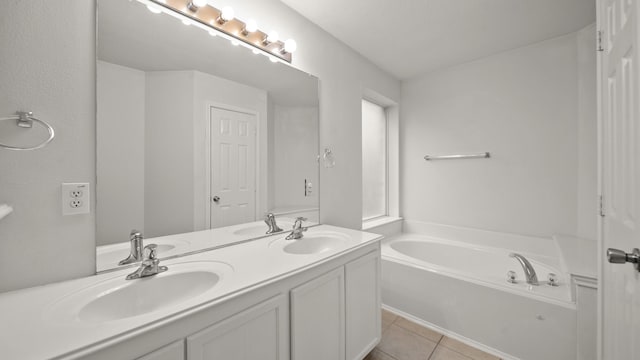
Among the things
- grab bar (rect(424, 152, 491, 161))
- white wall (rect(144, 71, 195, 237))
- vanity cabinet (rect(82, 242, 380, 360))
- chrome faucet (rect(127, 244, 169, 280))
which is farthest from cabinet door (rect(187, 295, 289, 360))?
grab bar (rect(424, 152, 491, 161))

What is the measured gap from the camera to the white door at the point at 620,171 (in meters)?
0.67

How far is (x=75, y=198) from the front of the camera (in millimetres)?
874

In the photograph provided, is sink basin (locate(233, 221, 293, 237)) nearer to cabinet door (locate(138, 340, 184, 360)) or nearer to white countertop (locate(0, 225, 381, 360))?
white countertop (locate(0, 225, 381, 360))

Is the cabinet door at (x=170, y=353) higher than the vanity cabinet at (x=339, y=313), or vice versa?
the cabinet door at (x=170, y=353)

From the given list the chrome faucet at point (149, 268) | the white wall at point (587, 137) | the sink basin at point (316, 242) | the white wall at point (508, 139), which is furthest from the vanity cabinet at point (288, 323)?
the white wall at point (587, 137)

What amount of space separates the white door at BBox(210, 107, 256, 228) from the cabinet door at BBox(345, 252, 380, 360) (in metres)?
0.73

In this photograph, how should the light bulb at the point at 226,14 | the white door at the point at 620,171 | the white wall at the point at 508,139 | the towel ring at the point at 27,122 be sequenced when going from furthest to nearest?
the white wall at the point at 508,139 → the light bulb at the point at 226,14 → the towel ring at the point at 27,122 → the white door at the point at 620,171

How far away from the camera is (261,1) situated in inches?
60.6

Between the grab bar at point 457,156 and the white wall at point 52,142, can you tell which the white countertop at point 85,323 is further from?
the grab bar at point 457,156

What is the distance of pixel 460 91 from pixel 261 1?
2211 millimetres

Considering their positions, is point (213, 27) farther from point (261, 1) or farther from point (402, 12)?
point (402, 12)

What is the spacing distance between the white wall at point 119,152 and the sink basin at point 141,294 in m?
0.24

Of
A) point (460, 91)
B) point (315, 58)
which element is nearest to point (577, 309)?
point (460, 91)

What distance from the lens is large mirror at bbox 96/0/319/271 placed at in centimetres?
100
